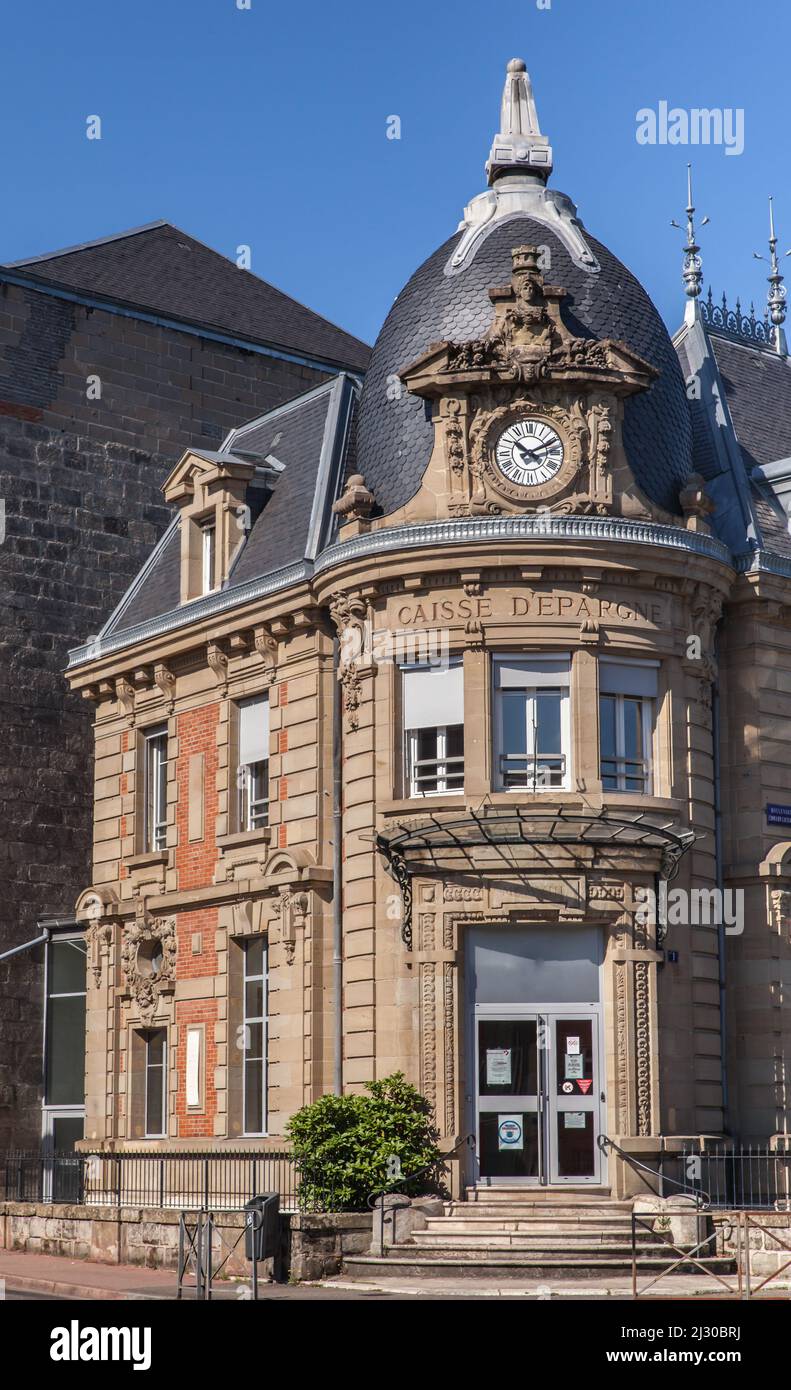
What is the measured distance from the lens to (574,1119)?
1038 inches

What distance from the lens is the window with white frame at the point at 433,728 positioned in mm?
27578

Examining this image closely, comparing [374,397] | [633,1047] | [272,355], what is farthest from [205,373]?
[633,1047]

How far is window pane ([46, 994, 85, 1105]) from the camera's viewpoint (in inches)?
1423

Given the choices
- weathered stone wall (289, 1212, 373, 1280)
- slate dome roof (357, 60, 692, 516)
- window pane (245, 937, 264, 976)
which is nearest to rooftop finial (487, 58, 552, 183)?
slate dome roof (357, 60, 692, 516)

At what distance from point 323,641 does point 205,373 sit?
40.4 feet

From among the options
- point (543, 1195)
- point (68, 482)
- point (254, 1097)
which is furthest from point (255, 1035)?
point (68, 482)

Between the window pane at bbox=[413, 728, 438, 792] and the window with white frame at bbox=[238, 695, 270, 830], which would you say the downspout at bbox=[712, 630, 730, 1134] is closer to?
the window pane at bbox=[413, 728, 438, 792]

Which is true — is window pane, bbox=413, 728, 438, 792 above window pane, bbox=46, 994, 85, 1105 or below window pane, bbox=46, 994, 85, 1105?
above

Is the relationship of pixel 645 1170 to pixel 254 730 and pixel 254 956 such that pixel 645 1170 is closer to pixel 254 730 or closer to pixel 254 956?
pixel 254 956

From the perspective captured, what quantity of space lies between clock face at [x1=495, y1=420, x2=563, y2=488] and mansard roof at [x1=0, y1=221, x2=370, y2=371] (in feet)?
45.5

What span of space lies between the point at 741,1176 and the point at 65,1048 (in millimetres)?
13975

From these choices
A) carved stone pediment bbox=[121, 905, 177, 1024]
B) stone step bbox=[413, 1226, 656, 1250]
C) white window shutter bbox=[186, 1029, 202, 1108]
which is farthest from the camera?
carved stone pediment bbox=[121, 905, 177, 1024]

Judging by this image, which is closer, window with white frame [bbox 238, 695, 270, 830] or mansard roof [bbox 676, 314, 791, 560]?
mansard roof [bbox 676, 314, 791, 560]
